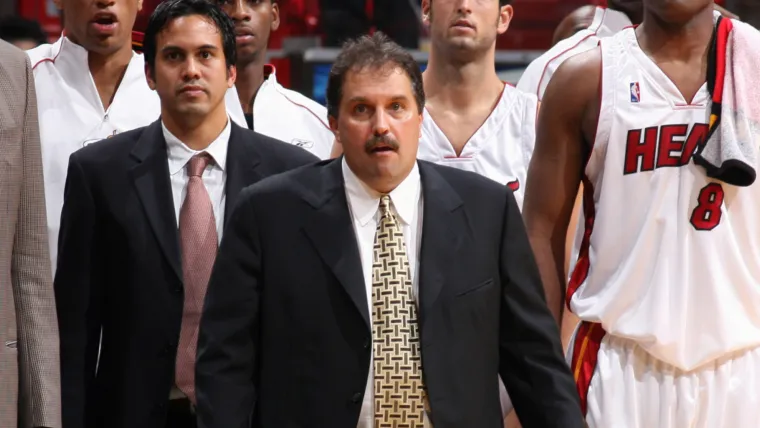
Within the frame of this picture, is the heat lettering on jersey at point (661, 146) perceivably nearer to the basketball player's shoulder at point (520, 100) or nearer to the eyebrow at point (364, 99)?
the eyebrow at point (364, 99)

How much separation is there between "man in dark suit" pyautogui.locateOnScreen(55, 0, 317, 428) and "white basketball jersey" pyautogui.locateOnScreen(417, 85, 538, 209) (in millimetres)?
871

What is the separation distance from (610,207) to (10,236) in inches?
54.2

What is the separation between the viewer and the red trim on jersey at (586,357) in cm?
343

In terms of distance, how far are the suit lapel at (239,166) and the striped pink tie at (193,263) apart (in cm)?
6

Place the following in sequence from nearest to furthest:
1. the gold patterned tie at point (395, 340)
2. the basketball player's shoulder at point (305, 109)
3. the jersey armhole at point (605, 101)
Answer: the gold patterned tie at point (395, 340)
the jersey armhole at point (605, 101)
the basketball player's shoulder at point (305, 109)

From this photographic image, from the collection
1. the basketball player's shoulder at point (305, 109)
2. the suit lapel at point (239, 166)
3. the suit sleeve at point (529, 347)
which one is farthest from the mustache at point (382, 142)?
the basketball player's shoulder at point (305, 109)

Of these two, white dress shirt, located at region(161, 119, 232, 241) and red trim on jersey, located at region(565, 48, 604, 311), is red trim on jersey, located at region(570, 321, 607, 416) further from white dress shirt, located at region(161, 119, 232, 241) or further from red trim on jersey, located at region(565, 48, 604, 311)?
white dress shirt, located at region(161, 119, 232, 241)

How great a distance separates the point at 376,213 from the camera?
3.15 metres

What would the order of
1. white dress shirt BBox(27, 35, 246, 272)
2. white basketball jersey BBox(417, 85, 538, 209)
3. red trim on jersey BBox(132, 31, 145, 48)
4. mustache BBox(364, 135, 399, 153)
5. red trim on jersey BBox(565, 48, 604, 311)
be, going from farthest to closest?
red trim on jersey BBox(132, 31, 145, 48)
white basketball jersey BBox(417, 85, 538, 209)
white dress shirt BBox(27, 35, 246, 272)
red trim on jersey BBox(565, 48, 604, 311)
mustache BBox(364, 135, 399, 153)

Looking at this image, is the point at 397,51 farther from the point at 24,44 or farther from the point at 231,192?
the point at 24,44

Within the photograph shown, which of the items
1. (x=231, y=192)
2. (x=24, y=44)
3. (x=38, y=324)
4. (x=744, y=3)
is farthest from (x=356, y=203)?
(x=24, y=44)

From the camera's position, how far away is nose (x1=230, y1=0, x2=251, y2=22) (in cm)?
487

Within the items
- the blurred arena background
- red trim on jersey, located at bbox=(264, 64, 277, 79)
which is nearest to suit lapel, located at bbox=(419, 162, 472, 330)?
red trim on jersey, located at bbox=(264, 64, 277, 79)

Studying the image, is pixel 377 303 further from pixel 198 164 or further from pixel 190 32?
pixel 190 32
